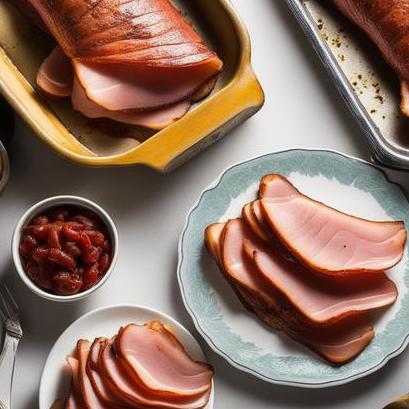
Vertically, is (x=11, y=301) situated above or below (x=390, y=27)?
below

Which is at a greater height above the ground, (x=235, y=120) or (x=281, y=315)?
(x=235, y=120)

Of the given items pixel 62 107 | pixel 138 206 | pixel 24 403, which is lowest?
pixel 24 403

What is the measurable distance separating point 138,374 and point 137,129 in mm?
459

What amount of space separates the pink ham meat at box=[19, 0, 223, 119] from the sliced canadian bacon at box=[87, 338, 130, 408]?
1.48 feet

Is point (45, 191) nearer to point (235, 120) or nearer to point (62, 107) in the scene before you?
point (62, 107)

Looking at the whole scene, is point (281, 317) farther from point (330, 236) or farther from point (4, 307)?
point (4, 307)

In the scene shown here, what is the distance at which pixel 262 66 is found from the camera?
1.92m

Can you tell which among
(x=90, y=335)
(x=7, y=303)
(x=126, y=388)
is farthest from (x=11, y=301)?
(x=126, y=388)

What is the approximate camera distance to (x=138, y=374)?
1732 mm

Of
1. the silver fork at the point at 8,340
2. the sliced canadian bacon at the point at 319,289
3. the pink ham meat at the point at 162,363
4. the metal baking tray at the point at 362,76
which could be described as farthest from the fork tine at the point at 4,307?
the metal baking tray at the point at 362,76

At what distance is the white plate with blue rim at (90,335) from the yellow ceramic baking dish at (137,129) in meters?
0.27

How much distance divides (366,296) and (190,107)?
0.48m

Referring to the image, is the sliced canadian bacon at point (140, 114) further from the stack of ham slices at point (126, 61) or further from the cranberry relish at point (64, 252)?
the cranberry relish at point (64, 252)

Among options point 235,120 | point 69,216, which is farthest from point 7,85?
point 235,120
